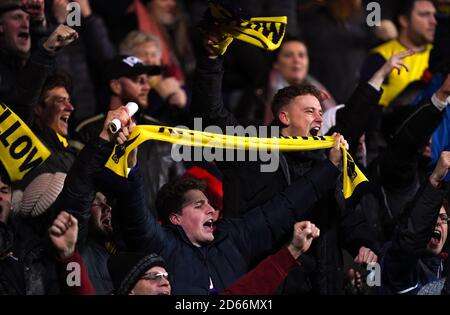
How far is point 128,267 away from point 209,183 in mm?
1848

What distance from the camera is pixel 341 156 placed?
8.67m

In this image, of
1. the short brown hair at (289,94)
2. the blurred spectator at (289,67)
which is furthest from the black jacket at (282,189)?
the blurred spectator at (289,67)

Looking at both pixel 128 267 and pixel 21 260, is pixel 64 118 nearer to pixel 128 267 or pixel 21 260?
pixel 21 260

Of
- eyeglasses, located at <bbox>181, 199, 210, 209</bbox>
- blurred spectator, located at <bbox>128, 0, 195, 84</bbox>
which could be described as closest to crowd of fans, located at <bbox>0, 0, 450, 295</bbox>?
eyeglasses, located at <bbox>181, 199, 210, 209</bbox>

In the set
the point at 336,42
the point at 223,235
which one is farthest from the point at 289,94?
the point at 336,42

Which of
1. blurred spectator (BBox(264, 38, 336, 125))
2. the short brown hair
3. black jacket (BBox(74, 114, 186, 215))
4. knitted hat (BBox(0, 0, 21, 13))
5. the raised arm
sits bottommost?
the raised arm

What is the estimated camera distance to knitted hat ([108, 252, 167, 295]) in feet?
24.6

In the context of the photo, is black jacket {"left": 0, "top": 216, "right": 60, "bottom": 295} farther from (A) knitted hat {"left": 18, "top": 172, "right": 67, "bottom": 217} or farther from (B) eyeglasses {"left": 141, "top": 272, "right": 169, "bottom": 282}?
(B) eyeglasses {"left": 141, "top": 272, "right": 169, "bottom": 282}

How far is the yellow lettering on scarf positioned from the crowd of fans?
41 millimetres

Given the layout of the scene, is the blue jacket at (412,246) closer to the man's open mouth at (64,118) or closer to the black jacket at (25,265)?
the black jacket at (25,265)

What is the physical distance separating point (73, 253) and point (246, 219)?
64.0 inches

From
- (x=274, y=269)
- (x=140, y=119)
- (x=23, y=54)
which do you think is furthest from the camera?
(x=140, y=119)

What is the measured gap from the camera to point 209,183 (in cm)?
925
